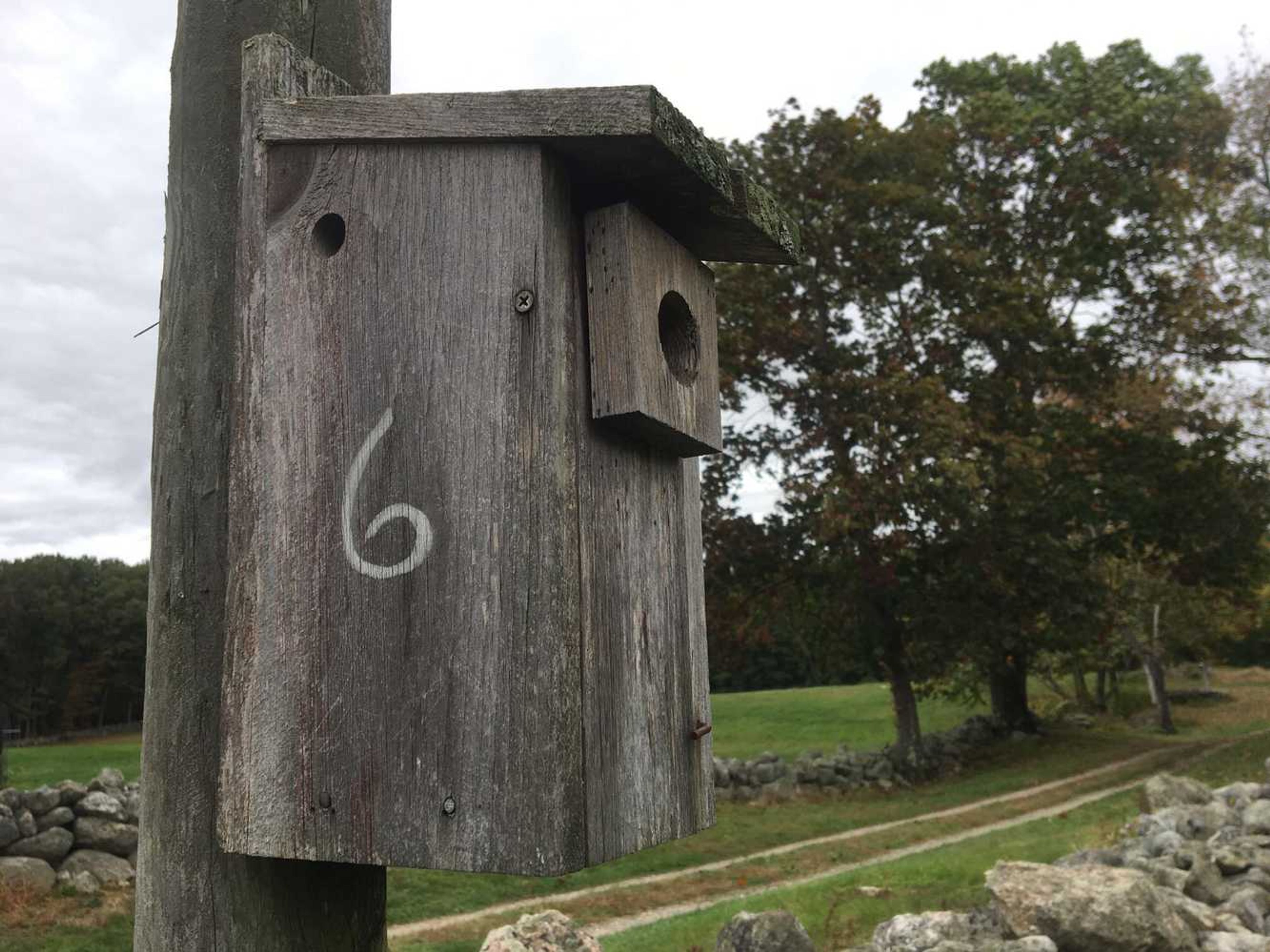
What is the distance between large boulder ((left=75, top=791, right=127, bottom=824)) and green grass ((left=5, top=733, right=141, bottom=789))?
335 centimetres

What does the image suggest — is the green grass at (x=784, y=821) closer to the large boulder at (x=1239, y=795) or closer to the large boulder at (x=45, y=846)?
the large boulder at (x=45, y=846)

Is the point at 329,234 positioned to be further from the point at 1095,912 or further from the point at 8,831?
the point at 8,831

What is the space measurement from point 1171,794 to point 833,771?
8022mm

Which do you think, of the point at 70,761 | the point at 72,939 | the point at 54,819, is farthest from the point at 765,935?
the point at 70,761

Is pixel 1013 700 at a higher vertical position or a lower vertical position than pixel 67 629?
lower

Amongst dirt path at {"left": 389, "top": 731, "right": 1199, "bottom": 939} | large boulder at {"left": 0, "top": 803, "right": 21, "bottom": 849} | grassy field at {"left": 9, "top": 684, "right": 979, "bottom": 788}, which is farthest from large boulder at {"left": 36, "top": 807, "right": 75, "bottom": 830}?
grassy field at {"left": 9, "top": 684, "right": 979, "bottom": 788}

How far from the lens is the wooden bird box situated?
1.69 meters

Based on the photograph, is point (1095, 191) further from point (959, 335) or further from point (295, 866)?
point (295, 866)

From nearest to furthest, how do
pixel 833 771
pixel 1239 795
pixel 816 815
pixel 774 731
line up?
pixel 1239 795 → pixel 816 815 → pixel 833 771 → pixel 774 731

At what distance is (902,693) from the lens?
18828 millimetres

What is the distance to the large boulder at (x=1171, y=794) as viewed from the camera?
995cm

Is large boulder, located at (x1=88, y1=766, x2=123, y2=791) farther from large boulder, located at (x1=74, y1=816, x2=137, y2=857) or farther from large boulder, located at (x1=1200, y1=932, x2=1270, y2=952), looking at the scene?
large boulder, located at (x1=1200, y1=932, x2=1270, y2=952)

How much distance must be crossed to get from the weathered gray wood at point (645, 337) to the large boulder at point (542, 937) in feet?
9.66

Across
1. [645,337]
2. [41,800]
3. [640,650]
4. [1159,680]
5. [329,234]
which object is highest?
[329,234]
